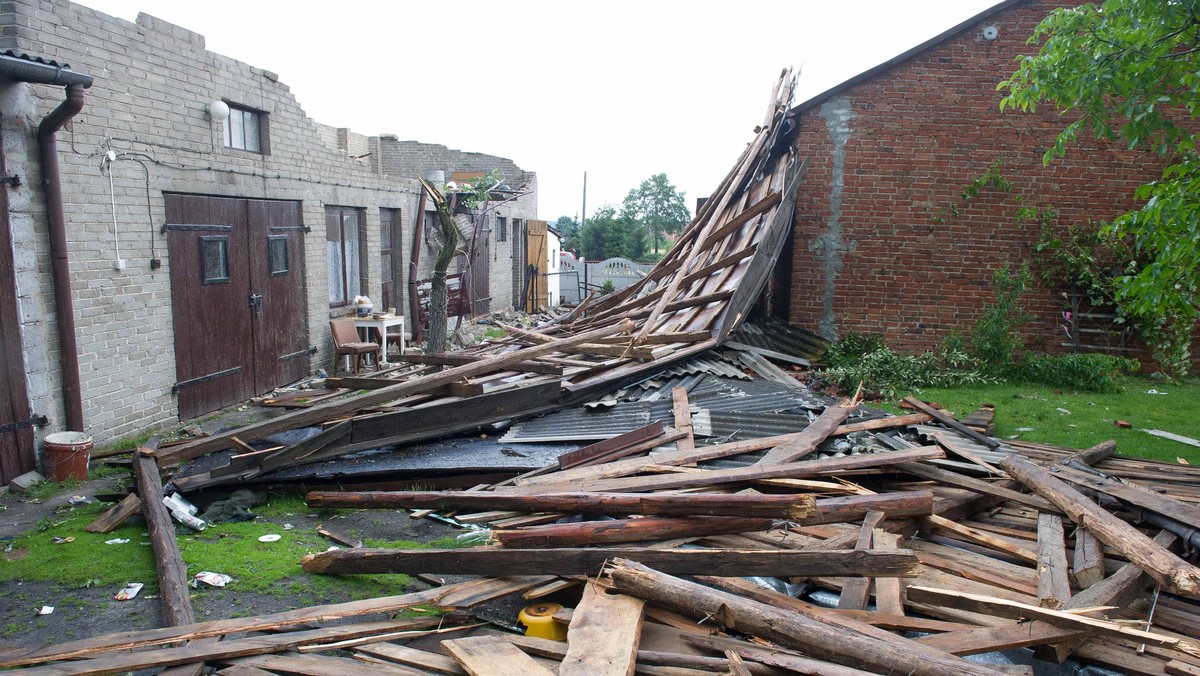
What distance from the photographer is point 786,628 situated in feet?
10.3

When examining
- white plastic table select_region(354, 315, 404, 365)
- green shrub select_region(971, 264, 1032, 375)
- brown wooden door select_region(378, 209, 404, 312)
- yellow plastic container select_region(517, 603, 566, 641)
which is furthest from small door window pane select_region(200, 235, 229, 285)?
green shrub select_region(971, 264, 1032, 375)

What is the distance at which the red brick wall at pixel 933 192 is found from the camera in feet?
35.8

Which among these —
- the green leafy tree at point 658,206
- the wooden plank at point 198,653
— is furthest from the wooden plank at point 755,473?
the green leafy tree at point 658,206

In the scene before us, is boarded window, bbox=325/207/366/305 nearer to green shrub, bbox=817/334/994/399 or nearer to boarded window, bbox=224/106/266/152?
boarded window, bbox=224/106/266/152

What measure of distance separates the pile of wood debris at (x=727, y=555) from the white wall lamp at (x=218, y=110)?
4.29 metres

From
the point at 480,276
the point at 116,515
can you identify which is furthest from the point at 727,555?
the point at 480,276

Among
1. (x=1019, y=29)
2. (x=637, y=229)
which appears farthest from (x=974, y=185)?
(x=637, y=229)

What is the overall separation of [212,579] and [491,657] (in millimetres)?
2192

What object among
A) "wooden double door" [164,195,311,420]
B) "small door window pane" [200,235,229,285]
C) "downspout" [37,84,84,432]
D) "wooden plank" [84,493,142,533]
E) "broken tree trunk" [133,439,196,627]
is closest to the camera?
"broken tree trunk" [133,439,196,627]

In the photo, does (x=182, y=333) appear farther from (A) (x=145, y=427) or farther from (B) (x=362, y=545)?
(B) (x=362, y=545)

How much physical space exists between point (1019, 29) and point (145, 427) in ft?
40.0

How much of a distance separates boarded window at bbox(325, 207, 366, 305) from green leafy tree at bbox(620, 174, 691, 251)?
3951 cm

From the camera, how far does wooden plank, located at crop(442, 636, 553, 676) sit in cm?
304

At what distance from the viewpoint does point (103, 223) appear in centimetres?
746
